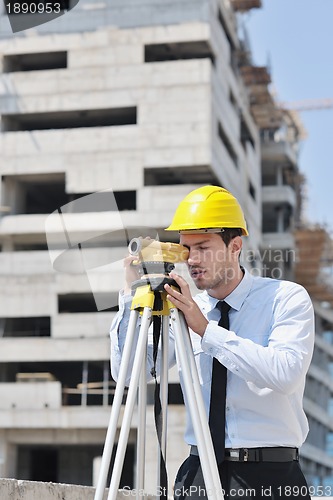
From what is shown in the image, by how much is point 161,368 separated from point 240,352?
40cm

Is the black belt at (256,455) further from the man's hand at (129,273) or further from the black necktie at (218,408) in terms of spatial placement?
the man's hand at (129,273)

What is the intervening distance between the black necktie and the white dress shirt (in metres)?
0.03

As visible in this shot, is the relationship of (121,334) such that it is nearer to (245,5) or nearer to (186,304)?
(186,304)

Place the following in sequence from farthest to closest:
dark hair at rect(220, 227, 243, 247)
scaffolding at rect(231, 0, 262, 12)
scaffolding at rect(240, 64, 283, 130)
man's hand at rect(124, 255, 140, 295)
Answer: scaffolding at rect(240, 64, 283, 130)
scaffolding at rect(231, 0, 262, 12)
dark hair at rect(220, 227, 243, 247)
man's hand at rect(124, 255, 140, 295)

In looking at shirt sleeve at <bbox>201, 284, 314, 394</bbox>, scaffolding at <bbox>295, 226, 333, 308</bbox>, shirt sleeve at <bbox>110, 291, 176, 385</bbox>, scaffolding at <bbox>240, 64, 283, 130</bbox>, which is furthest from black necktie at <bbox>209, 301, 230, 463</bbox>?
scaffolding at <bbox>295, 226, 333, 308</bbox>

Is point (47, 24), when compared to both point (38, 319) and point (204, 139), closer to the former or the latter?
point (204, 139)

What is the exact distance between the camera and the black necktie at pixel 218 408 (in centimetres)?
290

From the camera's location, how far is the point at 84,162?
3531 centimetres

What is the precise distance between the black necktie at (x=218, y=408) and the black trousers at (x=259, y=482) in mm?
74

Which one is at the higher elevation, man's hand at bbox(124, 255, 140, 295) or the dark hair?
the dark hair

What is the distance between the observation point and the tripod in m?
2.70

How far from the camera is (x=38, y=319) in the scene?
35.9 m

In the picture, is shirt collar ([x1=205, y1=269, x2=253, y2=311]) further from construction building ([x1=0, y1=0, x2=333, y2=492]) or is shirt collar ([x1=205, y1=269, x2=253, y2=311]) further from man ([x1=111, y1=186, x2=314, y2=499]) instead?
construction building ([x1=0, y1=0, x2=333, y2=492])

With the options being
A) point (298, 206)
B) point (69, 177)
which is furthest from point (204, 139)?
point (298, 206)
